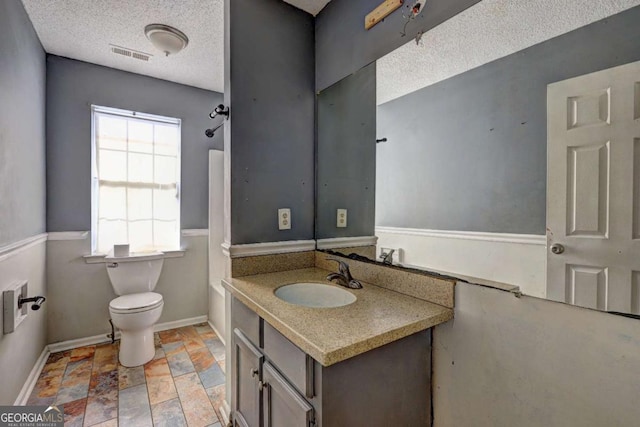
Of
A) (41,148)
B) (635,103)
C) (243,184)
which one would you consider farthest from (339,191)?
(41,148)

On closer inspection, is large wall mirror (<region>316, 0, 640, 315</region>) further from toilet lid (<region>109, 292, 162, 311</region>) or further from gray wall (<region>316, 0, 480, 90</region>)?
toilet lid (<region>109, 292, 162, 311</region>)

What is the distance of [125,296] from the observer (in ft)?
7.63

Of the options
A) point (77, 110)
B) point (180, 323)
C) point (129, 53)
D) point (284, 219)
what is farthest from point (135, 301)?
point (129, 53)

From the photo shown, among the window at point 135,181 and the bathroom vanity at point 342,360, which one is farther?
the window at point 135,181

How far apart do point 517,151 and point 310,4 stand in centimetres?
145

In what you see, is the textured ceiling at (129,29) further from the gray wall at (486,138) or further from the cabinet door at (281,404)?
the cabinet door at (281,404)

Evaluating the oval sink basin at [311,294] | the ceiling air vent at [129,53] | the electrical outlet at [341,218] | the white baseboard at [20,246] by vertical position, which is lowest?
the oval sink basin at [311,294]

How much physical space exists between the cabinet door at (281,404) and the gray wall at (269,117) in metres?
0.70

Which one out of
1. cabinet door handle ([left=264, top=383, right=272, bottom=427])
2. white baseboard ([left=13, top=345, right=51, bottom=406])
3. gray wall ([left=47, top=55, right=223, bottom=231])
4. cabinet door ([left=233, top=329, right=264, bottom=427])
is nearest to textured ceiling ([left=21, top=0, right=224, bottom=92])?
gray wall ([left=47, top=55, right=223, bottom=231])

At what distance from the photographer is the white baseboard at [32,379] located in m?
1.70

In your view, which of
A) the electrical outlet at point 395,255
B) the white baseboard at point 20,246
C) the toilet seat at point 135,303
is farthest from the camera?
the toilet seat at point 135,303

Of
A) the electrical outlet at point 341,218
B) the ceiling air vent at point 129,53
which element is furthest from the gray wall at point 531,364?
the ceiling air vent at point 129,53

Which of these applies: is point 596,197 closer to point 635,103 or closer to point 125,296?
point 635,103

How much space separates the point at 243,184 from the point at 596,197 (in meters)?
1.39
